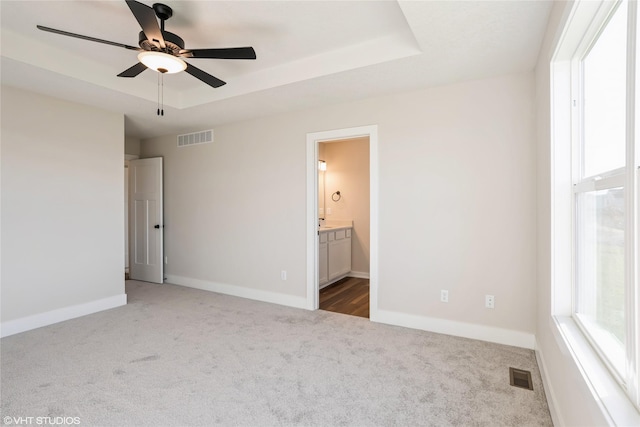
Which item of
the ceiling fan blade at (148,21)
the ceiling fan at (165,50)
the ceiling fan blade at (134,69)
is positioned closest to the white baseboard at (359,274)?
the ceiling fan at (165,50)

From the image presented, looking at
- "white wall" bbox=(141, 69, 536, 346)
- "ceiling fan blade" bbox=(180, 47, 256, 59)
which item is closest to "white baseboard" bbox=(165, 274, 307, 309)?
"white wall" bbox=(141, 69, 536, 346)

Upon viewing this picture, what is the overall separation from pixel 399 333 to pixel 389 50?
2546 mm

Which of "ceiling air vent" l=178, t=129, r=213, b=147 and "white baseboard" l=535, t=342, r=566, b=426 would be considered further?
"ceiling air vent" l=178, t=129, r=213, b=147

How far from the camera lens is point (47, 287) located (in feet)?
11.4

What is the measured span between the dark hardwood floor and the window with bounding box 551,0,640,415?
2242 mm

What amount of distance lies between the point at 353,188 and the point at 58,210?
4108mm

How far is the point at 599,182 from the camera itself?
144cm

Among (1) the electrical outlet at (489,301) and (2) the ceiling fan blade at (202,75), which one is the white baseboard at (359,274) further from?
(2) the ceiling fan blade at (202,75)

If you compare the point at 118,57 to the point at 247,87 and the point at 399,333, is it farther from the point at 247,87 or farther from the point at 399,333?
the point at 399,333

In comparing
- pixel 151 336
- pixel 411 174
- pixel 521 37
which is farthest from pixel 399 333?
pixel 521 37

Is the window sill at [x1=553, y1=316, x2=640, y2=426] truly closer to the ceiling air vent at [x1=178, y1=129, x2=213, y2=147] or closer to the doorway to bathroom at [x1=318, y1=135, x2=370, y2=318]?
the doorway to bathroom at [x1=318, y1=135, x2=370, y2=318]

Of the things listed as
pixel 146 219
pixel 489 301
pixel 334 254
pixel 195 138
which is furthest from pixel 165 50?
pixel 146 219

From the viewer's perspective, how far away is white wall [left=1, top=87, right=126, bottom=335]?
3.22 metres

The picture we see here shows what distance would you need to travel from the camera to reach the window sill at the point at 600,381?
1009mm
